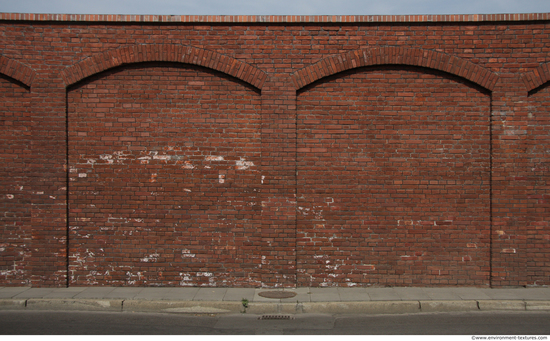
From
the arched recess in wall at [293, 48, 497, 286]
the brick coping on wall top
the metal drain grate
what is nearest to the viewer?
the metal drain grate

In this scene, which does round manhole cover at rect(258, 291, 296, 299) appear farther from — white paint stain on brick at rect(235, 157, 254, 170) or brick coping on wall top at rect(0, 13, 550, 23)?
brick coping on wall top at rect(0, 13, 550, 23)

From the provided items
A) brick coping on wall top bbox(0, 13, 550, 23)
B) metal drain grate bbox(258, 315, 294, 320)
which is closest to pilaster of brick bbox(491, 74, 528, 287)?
brick coping on wall top bbox(0, 13, 550, 23)

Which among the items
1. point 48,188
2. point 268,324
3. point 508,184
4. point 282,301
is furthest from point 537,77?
point 48,188

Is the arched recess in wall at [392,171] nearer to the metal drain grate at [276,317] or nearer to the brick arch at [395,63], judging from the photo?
the brick arch at [395,63]

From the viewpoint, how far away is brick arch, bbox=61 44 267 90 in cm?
823

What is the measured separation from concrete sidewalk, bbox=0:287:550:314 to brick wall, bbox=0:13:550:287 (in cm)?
50

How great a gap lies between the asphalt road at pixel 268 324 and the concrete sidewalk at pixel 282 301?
183 millimetres

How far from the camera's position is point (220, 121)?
8.36m

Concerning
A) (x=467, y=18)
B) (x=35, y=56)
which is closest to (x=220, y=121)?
(x=35, y=56)

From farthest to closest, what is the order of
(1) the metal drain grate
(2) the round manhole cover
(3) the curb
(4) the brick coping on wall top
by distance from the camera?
1. (4) the brick coping on wall top
2. (2) the round manhole cover
3. (3) the curb
4. (1) the metal drain grate

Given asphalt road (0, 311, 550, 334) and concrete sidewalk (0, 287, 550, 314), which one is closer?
asphalt road (0, 311, 550, 334)

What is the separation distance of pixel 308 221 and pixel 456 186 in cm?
299

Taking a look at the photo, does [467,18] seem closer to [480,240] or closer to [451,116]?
[451,116]

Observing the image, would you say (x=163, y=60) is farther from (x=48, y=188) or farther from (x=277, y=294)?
(x=277, y=294)
